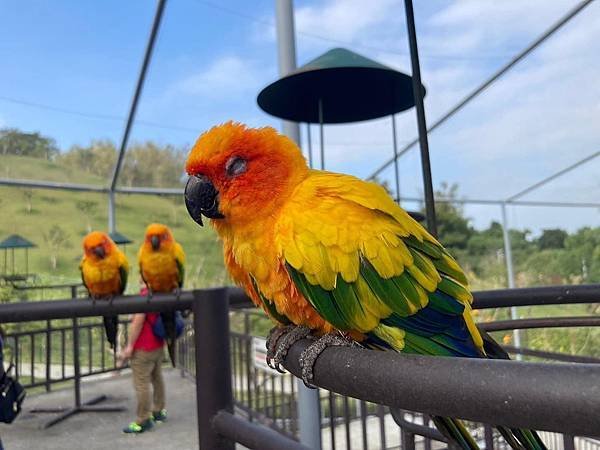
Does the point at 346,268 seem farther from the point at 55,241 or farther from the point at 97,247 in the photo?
the point at 55,241

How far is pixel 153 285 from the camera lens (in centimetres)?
334

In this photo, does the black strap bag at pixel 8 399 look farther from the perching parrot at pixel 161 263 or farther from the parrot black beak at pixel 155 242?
the parrot black beak at pixel 155 242

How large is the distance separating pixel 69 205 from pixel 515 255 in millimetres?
4007

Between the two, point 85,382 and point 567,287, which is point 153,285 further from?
point 567,287

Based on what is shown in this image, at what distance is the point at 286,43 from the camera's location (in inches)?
97.3

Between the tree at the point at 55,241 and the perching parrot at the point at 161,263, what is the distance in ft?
4.72

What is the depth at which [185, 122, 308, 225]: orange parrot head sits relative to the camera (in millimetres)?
940

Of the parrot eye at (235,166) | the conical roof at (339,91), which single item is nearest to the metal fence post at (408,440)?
the parrot eye at (235,166)

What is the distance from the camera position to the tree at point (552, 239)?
3.91 m

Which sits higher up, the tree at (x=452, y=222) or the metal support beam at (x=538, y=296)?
the tree at (x=452, y=222)

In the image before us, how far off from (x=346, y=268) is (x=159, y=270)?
8.87ft

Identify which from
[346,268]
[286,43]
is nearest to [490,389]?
[346,268]

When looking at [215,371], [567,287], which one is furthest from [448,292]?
[215,371]

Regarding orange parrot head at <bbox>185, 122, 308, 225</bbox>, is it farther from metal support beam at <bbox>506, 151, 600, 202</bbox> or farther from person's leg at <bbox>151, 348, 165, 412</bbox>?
metal support beam at <bbox>506, 151, 600, 202</bbox>
